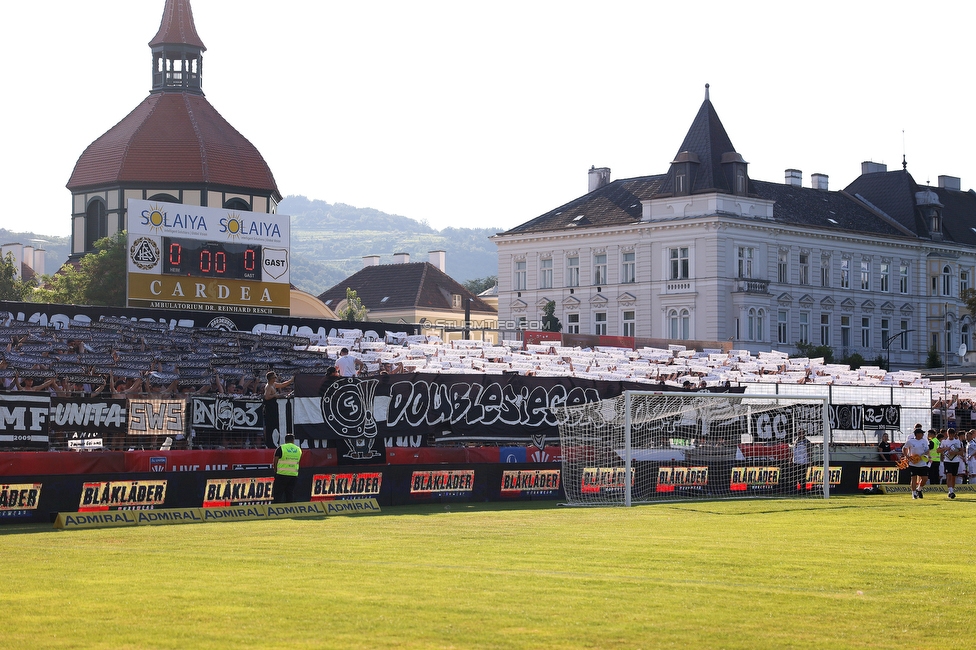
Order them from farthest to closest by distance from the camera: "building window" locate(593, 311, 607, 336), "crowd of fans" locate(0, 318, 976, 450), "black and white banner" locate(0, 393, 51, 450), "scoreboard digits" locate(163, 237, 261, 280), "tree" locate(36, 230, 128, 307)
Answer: "building window" locate(593, 311, 607, 336) → "tree" locate(36, 230, 128, 307) → "scoreboard digits" locate(163, 237, 261, 280) → "crowd of fans" locate(0, 318, 976, 450) → "black and white banner" locate(0, 393, 51, 450)

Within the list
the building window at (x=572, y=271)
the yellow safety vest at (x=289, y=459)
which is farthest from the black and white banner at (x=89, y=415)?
the building window at (x=572, y=271)

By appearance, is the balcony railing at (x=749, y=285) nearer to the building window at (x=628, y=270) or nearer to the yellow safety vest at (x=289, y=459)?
the building window at (x=628, y=270)

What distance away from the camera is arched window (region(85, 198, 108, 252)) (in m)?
75.9

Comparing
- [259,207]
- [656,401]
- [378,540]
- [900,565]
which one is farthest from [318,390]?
[259,207]

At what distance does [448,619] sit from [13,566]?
6840mm

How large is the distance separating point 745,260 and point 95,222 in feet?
132

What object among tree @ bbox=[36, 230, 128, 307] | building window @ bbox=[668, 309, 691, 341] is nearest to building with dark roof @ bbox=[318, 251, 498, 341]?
building window @ bbox=[668, 309, 691, 341]

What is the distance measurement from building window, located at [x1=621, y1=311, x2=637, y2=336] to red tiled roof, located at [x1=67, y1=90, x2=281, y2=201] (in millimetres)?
24375

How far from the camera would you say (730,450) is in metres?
35.2

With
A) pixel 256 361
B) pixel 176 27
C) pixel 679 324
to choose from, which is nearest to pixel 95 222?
pixel 176 27

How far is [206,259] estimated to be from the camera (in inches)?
1762

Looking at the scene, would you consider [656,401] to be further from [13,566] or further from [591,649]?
[591,649]

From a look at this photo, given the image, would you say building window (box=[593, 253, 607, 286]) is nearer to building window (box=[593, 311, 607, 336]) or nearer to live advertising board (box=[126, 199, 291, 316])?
building window (box=[593, 311, 607, 336])

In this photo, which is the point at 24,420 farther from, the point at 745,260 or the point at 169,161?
the point at 745,260
